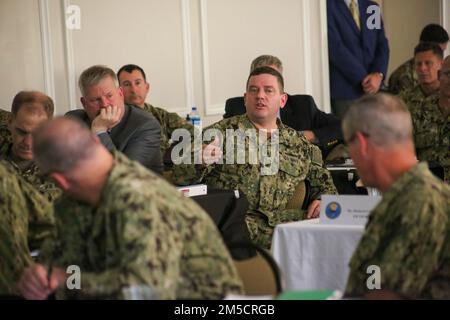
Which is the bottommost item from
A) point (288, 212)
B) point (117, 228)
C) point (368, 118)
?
point (288, 212)

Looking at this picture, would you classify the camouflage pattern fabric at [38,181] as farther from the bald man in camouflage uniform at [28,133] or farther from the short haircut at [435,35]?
the short haircut at [435,35]

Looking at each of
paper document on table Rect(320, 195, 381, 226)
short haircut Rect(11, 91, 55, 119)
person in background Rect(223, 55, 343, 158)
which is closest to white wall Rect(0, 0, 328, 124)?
person in background Rect(223, 55, 343, 158)

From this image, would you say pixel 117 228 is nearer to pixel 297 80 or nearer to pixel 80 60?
pixel 80 60

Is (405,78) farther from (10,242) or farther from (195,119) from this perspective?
(10,242)

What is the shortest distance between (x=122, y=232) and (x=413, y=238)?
0.81 metres

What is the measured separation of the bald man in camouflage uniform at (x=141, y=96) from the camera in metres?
7.16

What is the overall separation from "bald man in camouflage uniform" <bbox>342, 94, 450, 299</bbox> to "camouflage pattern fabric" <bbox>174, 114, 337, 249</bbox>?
7.01 ft

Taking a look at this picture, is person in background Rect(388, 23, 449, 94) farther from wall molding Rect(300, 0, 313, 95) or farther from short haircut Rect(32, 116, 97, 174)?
short haircut Rect(32, 116, 97, 174)

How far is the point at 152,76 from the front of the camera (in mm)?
7824

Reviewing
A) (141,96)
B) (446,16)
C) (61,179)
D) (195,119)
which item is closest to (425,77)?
(195,119)

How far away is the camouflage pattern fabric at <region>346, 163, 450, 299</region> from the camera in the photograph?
2446 mm
